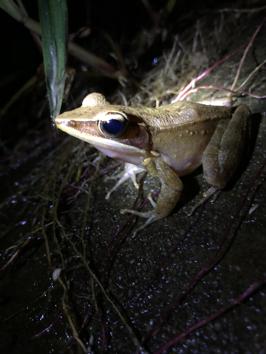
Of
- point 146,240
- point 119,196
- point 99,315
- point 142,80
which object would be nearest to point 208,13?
point 142,80

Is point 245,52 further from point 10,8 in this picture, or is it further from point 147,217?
point 10,8

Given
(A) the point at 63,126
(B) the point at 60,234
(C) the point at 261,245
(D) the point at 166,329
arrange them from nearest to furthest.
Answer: (D) the point at 166,329
(C) the point at 261,245
(A) the point at 63,126
(B) the point at 60,234

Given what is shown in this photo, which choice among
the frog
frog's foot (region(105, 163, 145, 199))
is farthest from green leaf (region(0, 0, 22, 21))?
frog's foot (region(105, 163, 145, 199))

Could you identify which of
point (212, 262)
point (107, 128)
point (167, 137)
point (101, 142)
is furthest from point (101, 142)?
point (212, 262)

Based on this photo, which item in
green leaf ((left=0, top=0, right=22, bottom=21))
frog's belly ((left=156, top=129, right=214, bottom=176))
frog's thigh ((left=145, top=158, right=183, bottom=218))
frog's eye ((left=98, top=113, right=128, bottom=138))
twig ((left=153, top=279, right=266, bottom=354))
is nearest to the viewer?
twig ((left=153, top=279, right=266, bottom=354))

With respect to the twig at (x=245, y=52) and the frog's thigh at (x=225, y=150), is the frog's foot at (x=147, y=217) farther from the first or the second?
the twig at (x=245, y=52)

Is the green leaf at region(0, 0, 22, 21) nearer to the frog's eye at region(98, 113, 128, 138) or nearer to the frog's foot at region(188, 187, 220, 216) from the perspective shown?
the frog's eye at region(98, 113, 128, 138)

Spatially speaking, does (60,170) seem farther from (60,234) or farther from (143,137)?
(143,137)
